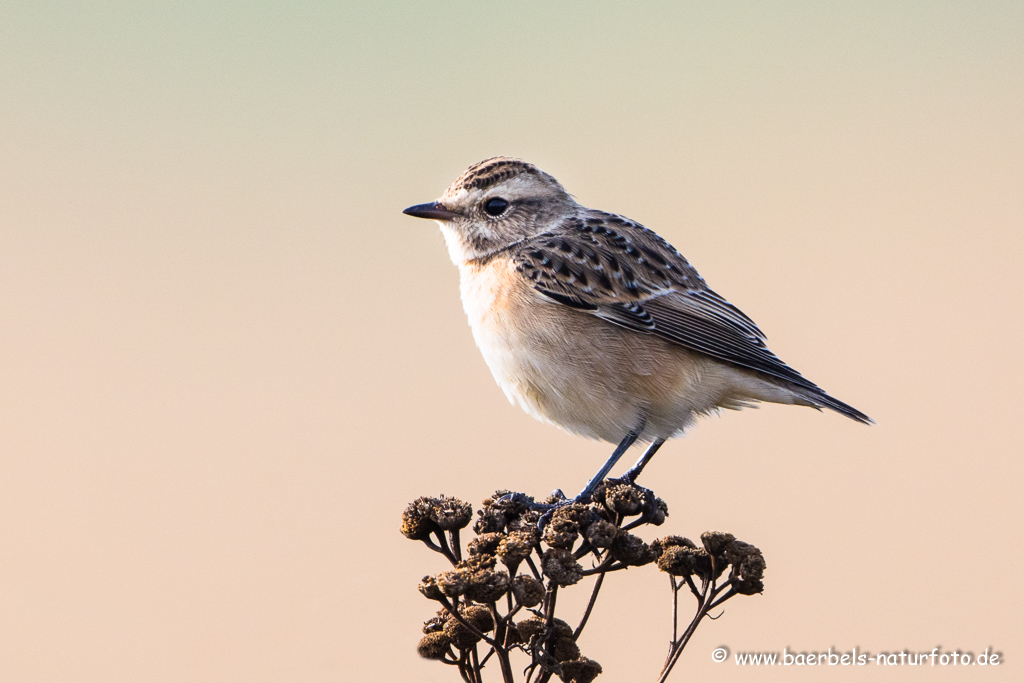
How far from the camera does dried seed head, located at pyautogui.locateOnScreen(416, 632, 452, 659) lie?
359cm

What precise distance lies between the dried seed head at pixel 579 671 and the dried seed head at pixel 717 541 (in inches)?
27.1

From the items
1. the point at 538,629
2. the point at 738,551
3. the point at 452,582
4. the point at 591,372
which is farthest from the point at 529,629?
the point at 591,372

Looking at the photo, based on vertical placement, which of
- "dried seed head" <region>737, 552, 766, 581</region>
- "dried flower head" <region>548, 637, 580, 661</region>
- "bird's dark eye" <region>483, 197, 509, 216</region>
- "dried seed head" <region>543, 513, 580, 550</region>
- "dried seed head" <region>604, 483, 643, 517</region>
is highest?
"bird's dark eye" <region>483, 197, 509, 216</region>

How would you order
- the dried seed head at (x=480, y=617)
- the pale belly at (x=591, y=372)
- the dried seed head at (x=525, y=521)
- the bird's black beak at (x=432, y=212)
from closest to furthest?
1. the dried seed head at (x=480, y=617)
2. the dried seed head at (x=525, y=521)
3. the pale belly at (x=591, y=372)
4. the bird's black beak at (x=432, y=212)

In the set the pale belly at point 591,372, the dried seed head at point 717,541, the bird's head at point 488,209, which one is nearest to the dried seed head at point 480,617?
the dried seed head at point 717,541

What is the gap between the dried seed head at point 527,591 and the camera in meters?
3.41

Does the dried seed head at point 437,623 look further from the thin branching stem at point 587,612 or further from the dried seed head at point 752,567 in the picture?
the dried seed head at point 752,567

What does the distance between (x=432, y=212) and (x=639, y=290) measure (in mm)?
1533

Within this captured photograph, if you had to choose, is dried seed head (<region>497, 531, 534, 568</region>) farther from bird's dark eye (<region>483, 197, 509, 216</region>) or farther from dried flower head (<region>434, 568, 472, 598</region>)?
bird's dark eye (<region>483, 197, 509, 216</region>)

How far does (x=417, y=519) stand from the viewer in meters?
3.85

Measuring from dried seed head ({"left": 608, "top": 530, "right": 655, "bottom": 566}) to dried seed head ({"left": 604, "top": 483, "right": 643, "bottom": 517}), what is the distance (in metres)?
0.27

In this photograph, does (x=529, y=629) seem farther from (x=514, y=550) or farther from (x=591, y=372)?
(x=591, y=372)

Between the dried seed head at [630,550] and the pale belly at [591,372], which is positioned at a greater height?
the pale belly at [591,372]

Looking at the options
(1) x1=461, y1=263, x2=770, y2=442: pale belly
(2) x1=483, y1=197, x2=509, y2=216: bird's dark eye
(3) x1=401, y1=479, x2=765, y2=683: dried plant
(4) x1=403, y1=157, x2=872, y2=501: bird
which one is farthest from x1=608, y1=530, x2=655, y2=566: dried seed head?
(2) x1=483, y1=197, x2=509, y2=216: bird's dark eye
